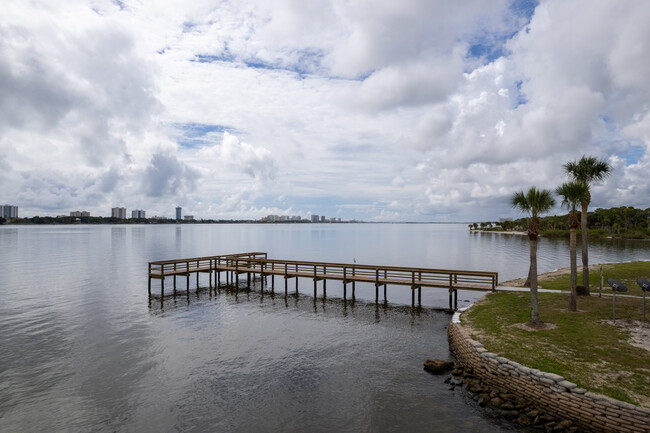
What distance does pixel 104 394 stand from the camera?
14680 millimetres

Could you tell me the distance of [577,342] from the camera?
49.8 feet

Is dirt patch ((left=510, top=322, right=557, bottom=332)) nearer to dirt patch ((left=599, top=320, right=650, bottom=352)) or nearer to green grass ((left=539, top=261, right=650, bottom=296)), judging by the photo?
dirt patch ((left=599, top=320, right=650, bottom=352))

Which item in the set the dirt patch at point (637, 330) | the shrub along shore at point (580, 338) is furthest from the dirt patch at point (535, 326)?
the dirt patch at point (637, 330)

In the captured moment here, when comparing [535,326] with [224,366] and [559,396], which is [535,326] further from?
[224,366]

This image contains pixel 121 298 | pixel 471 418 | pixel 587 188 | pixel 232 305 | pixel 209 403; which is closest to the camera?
pixel 471 418

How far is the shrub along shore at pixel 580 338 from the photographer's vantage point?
1183 cm

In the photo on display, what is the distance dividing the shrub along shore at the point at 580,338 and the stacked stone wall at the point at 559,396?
36 cm

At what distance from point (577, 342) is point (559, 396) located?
177 inches

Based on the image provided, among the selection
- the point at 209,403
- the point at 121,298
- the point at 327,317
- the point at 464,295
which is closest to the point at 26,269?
the point at 121,298

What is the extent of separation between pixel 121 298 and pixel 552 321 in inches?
1327

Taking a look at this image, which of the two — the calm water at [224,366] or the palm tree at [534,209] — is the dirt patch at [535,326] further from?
the calm water at [224,366]

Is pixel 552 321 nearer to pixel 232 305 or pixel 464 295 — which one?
pixel 464 295

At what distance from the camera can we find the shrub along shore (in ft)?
38.8

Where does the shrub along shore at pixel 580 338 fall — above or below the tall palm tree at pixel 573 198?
below
